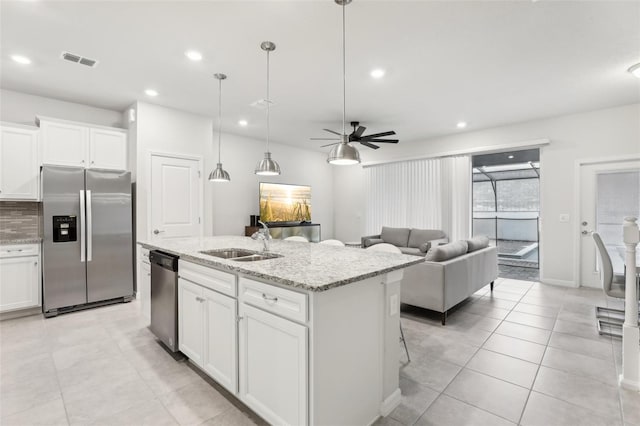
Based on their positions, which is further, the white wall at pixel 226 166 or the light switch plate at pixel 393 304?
the white wall at pixel 226 166

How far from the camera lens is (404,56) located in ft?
9.82

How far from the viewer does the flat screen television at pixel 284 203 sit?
6.35 m

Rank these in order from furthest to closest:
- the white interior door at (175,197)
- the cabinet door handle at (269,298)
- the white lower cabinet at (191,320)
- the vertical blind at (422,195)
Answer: the vertical blind at (422,195) → the white interior door at (175,197) → the white lower cabinet at (191,320) → the cabinet door handle at (269,298)

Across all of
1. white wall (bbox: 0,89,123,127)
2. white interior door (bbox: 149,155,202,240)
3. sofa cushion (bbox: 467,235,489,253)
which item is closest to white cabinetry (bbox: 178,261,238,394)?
white interior door (bbox: 149,155,202,240)

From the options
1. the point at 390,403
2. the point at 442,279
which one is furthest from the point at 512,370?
the point at 390,403

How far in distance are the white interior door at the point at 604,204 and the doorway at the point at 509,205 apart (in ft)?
9.90

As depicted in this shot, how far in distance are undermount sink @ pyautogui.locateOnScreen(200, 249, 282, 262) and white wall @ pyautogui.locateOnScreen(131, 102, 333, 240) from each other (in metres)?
2.25

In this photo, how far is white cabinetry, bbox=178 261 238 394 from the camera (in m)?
1.88

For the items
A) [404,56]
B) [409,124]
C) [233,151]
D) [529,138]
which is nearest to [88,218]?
[233,151]

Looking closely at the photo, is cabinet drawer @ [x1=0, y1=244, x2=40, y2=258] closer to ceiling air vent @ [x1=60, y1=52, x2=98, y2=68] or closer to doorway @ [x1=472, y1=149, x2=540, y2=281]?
ceiling air vent @ [x1=60, y1=52, x2=98, y2=68]

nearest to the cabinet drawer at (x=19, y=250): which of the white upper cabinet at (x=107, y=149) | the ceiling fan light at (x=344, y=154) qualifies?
the white upper cabinet at (x=107, y=149)

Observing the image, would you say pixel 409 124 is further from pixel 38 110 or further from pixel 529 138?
pixel 38 110

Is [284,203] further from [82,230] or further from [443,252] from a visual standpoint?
[443,252]

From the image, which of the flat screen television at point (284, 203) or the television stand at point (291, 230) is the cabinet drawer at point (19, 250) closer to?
the television stand at point (291, 230)
